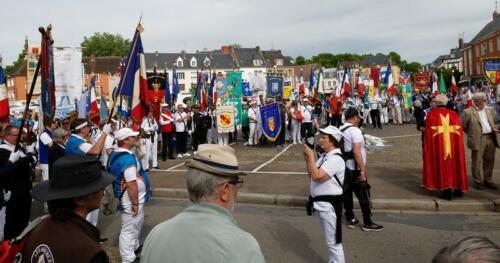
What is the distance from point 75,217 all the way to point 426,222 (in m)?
6.28

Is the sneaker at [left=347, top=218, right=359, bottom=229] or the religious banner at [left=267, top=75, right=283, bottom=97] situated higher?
the religious banner at [left=267, top=75, right=283, bottom=97]

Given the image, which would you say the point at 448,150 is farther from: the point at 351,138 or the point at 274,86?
the point at 274,86

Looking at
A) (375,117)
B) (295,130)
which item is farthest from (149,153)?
(375,117)

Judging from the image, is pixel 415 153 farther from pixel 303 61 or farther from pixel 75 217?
pixel 303 61

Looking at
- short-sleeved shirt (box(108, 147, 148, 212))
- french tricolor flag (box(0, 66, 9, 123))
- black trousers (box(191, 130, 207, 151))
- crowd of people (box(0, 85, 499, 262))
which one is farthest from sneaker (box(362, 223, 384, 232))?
black trousers (box(191, 130, 207, 151))

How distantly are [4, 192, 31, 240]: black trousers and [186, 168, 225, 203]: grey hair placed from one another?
5.11m

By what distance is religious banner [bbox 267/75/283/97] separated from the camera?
21.4 metres

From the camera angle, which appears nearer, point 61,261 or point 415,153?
point 61,261

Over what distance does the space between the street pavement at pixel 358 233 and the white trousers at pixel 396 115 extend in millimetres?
18668

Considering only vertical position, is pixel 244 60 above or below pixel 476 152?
above

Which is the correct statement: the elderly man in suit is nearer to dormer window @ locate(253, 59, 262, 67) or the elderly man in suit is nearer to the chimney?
dormer window @ locate(253, 59, 262, 67)

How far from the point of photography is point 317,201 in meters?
4.94

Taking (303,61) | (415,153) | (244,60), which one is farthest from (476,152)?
(303,61)

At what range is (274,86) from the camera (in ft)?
70.6
